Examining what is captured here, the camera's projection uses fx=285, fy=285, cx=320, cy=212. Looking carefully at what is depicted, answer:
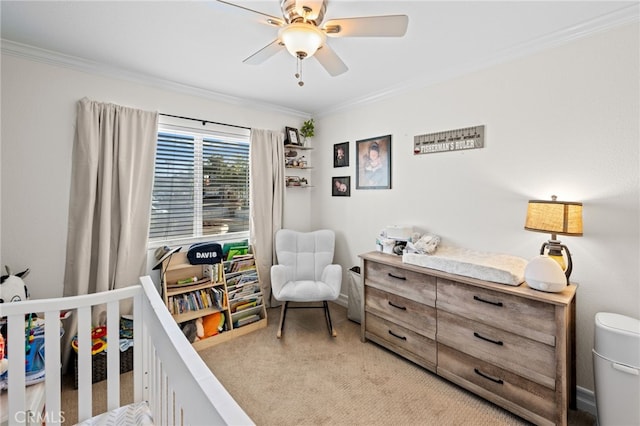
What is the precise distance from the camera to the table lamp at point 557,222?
172 cm

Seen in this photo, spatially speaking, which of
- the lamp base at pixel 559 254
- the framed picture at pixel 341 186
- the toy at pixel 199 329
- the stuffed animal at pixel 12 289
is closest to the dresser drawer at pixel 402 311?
the lamp base at pixel 559 254

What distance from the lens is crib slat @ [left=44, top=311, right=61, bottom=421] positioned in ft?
4.14

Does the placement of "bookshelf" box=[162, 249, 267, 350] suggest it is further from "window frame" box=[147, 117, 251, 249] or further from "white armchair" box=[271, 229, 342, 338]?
"white armchair" box=[271, 229, 342, 338]

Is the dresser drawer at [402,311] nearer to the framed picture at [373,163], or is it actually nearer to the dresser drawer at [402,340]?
the dresser drawer at [402,340]

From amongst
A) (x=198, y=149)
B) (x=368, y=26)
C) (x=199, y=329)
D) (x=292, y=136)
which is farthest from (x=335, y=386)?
(x=292, y=136)

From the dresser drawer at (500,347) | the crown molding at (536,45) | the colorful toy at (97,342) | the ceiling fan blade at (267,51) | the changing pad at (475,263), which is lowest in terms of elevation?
the colorful toy at (97,342)

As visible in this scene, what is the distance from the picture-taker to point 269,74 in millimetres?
2551

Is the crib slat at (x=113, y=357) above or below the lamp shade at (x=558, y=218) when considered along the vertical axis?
below

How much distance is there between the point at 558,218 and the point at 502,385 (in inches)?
43.8

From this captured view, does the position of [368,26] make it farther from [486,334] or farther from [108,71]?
[108,71]

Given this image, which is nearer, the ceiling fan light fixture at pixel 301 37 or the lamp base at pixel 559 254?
the ceiling fan light fixture at pixel 301 37

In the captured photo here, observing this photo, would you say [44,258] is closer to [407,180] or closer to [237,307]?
[237,307]

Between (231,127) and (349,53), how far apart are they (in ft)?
5.31

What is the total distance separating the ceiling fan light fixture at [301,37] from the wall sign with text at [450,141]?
1.60 m
